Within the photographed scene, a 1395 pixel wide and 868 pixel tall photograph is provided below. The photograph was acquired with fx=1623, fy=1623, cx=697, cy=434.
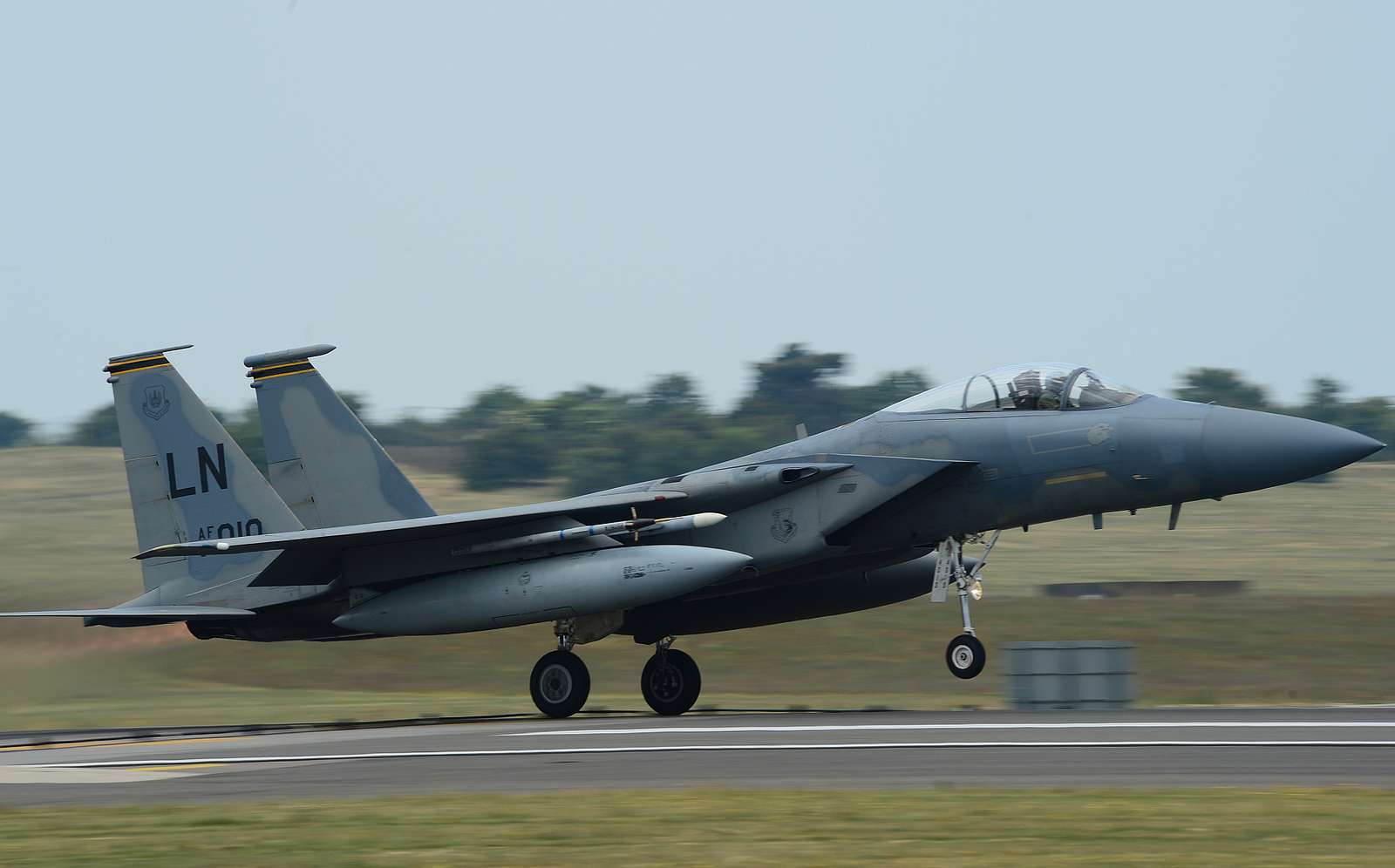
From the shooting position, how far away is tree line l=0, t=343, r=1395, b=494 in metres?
57.6

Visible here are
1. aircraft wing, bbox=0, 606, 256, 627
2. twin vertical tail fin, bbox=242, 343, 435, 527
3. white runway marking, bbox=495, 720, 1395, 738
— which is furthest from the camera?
twin vertical tail fin, bbox=242, 343, 435, 527

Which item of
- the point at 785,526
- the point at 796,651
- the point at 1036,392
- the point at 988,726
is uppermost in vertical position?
the point at 1036,392

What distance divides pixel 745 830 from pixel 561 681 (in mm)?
8829

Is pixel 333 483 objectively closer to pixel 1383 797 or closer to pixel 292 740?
pixel 292 740

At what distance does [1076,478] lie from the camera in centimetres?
1592

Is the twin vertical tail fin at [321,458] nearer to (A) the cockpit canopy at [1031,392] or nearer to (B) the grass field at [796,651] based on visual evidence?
(B) the grass field at [796,651]

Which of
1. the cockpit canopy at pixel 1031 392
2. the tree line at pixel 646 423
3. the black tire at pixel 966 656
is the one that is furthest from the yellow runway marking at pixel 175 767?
the tree line at pixel 646 423

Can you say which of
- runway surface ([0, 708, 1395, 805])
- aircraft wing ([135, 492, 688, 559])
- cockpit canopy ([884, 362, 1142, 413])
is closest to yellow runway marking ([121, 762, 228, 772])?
runway surface ([0, 708, 1395, 805])

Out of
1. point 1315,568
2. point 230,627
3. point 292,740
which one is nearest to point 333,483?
point 230,627

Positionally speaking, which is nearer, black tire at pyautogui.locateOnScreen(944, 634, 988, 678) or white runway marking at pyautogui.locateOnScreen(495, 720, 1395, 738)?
white runway marking at pyautogui.locateOnScreen(495, 720, 1395, 738)

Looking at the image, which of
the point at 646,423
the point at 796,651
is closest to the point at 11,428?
the point at 646,423

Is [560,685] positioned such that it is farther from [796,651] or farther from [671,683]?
[796,651]

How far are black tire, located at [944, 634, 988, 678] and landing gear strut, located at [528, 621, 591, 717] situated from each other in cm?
384

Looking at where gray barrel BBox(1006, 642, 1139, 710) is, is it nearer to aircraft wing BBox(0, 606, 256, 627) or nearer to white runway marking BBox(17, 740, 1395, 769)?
white runway marking BBox(17, 740, 1395, 769)
